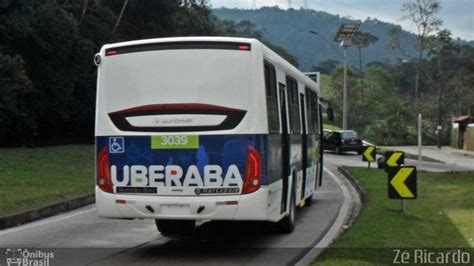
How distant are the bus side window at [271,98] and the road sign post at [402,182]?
12.3 feet

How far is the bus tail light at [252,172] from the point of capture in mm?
8905

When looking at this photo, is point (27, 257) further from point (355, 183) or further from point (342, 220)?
point (355, 183)

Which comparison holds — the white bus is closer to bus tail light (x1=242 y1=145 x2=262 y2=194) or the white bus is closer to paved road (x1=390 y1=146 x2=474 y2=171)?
bus tail light (x1=242 y1=145 x2=262 y2=194)

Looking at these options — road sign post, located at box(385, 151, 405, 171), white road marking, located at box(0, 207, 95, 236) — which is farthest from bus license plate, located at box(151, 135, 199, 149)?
road sign post, located at box(385, 151, 405, 171)

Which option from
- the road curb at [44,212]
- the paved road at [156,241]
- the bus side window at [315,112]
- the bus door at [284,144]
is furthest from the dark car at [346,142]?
the bus door at [284,144]

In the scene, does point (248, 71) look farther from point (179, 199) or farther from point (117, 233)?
point (117, 233)

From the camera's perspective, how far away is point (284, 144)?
10836 millimetres

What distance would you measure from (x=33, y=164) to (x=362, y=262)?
1757cm

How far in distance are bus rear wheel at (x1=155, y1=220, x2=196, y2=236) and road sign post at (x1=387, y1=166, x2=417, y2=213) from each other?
13.7 ft

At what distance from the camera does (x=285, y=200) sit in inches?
429

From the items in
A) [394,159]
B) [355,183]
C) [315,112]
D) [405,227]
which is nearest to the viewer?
[405,227]

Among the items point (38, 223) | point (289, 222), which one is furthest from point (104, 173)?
point (38, 223)

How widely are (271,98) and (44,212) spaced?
6.86 metres

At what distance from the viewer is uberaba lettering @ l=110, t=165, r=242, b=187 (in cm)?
889
